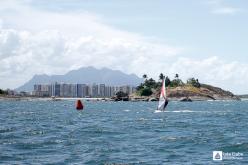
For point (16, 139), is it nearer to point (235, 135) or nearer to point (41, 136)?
point (41, 136)

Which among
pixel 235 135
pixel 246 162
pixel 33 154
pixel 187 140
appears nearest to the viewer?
pixel 246 162

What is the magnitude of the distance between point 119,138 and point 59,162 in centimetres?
1606

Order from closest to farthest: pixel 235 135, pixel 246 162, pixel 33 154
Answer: pixel 246 162
pixel 33 154
pixel 235 135

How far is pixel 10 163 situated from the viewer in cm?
3494

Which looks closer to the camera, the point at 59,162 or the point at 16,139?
the point at 59,162

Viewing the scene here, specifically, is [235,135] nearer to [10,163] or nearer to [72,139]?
[72,139]

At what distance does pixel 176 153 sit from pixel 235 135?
16.0 metres

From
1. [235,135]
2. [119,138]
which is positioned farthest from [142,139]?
[235,135]

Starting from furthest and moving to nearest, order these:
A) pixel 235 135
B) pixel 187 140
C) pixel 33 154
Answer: pixel 235 135, pixel 187 140, pixel 33 154

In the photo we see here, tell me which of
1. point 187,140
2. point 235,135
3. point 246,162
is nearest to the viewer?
point 246,162

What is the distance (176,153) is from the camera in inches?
1539

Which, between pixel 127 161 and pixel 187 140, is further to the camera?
pixel 187 140

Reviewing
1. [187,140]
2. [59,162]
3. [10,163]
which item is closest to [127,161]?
[59,162]

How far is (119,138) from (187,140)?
22.0ft
